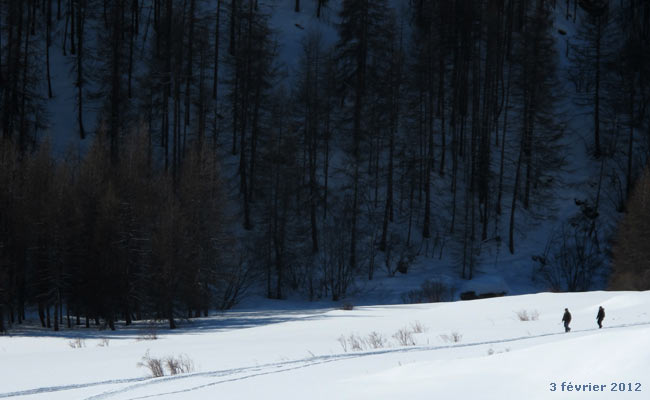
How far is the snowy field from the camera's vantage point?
7.18 meters

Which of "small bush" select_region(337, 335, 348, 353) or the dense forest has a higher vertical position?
the dense forest

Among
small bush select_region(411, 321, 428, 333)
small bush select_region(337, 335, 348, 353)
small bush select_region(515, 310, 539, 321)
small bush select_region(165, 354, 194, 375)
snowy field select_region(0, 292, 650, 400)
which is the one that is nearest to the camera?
snowy field select_region(0, 292, 650, 400)

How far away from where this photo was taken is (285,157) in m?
41.9

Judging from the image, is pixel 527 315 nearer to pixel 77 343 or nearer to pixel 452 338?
pixel 452 338

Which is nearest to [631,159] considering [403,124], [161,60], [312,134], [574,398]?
[403,124]

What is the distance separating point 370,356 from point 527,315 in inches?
393

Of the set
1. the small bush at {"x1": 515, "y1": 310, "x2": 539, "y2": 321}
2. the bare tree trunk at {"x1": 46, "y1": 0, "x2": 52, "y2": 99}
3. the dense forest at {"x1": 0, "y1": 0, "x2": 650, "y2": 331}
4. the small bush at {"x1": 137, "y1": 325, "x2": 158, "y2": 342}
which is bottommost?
the small bush at {"x1": 137, "y1": 325, "x2": 158, "y2": 342}

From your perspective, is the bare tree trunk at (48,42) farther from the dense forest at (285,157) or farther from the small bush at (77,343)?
the small bush at (77,343)

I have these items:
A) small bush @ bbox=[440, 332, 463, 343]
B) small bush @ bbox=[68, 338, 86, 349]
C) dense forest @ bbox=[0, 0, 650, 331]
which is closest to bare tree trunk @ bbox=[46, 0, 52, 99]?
dense forest @ bbox=[0, 0, 650, 331]

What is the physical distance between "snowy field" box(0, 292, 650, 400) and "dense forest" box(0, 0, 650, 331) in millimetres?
3907

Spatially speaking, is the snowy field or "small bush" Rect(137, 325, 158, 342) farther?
"small bush" Rect(137, 325, 158, 342)

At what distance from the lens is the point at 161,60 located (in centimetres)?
4516

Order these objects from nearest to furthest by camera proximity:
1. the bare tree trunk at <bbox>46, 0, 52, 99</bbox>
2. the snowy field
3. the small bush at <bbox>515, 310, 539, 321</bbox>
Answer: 1. the snowy field
2. the small bush at <bbox>515, 310, 539, 321</bbox>
3. the bare tree trunk at <bbox>46, 0, 52, 99</bbox>

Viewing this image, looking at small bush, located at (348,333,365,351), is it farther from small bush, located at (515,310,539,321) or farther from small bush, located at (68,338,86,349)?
small bush, located at (68,338,86,349)
